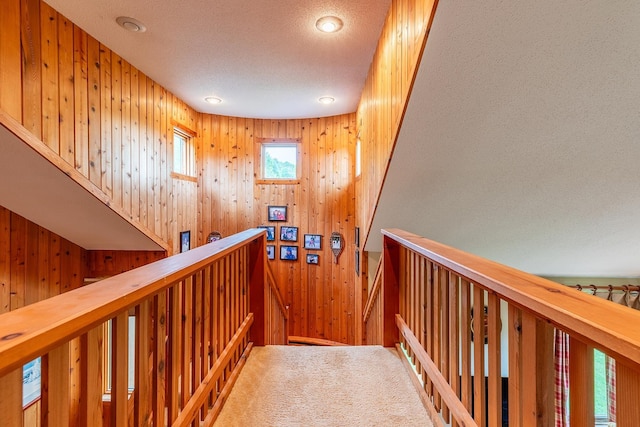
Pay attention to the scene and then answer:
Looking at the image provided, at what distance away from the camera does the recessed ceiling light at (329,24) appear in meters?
2.34

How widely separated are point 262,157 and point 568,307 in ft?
16.0

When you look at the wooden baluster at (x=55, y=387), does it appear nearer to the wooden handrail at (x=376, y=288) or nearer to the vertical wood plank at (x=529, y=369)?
the vertical wood plank at (x=529, y=369)

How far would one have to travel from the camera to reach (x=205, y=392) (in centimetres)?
133

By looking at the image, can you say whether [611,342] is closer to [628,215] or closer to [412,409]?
[412,409]

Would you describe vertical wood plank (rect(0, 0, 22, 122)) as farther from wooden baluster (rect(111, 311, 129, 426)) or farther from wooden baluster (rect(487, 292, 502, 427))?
wooden baluster (rect(487, 292, 502, 427))

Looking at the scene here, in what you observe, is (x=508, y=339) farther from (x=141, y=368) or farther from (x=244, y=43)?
(x=244, y=43)

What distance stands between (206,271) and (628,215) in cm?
307

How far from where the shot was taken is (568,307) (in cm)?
61

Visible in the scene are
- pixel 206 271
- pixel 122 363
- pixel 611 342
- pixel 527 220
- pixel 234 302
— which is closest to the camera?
pixel 611 342

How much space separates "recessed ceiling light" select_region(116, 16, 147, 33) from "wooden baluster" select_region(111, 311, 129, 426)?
2533mm

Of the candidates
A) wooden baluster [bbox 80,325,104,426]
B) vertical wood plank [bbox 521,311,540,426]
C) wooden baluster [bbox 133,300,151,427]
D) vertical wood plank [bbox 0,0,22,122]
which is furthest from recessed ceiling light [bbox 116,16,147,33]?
vertical wood plank [bbox 521,311,540,426]

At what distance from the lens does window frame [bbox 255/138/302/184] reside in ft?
16.6

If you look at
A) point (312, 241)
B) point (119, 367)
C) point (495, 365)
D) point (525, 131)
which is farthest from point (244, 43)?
point (312, 241)

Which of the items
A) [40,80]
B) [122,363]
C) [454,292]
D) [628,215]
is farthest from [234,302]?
[628,215]
